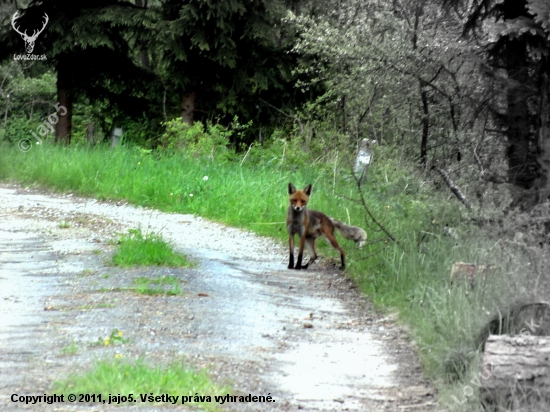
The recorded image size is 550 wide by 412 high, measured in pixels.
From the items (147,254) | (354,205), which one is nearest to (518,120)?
(354,205)

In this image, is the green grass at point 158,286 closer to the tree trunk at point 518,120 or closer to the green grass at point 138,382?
the green grass at point 138,382

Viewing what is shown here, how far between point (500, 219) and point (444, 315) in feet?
5.64

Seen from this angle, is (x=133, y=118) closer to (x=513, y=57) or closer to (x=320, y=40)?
(x=320, y=40)

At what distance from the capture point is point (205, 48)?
20.4m

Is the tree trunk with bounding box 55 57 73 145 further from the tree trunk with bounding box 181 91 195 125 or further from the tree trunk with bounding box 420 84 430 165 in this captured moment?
the tree trunk with bounding box 420 84 430 165

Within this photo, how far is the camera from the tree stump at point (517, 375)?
5.79 m

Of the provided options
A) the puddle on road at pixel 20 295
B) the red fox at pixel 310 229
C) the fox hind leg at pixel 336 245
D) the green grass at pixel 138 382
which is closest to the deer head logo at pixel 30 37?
the puddle on road at pixel 20 295

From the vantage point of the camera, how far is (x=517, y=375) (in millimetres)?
5848

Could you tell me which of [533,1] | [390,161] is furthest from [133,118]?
[533,1]

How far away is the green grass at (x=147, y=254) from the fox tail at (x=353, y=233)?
6.76 feet

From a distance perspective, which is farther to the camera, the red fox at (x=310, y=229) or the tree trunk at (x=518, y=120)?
the red fox at (x=310, y=229)

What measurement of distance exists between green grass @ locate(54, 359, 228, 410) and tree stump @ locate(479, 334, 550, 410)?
175 cm

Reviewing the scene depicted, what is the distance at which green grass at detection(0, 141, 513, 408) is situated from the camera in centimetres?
786

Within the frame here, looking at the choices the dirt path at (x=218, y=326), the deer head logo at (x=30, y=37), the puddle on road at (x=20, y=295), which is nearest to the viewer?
the dirt path at (x=218, y=326)
